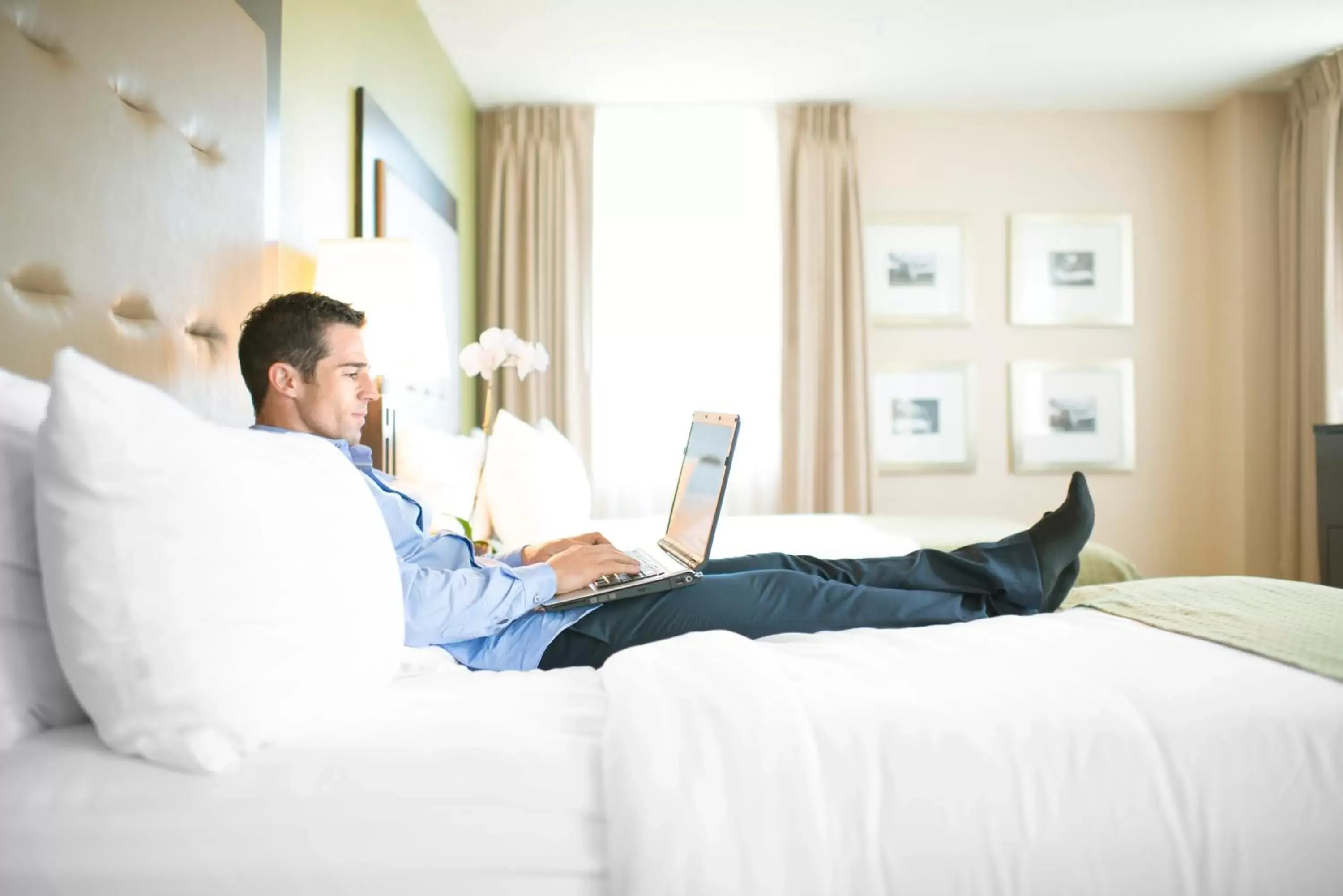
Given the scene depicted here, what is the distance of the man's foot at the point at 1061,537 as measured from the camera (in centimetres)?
168

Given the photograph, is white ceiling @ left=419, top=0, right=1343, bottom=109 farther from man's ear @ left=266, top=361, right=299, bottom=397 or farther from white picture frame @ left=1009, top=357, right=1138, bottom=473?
man's ear @ left=266, top=361, right=299, bottom=397

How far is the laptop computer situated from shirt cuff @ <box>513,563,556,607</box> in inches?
0.7

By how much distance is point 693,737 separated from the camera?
96 centimetres

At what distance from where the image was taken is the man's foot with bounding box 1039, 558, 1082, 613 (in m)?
1.73

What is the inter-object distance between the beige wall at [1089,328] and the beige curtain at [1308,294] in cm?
50

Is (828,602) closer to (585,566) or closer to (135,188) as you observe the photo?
(585,566)

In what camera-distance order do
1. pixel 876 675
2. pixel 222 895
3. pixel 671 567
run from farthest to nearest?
pixel 671 567, pixel 876 675, pixel 222 895

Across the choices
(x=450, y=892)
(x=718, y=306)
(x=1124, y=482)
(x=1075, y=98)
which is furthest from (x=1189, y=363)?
(x=450, y=892)

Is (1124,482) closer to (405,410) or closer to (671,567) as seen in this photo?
(405,410)

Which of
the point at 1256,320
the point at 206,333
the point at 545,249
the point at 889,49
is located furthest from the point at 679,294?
the point at 206,333

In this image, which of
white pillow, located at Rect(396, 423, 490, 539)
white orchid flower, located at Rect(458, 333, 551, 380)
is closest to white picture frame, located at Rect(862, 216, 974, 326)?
white orchid flower, located at Rect(458, 333, 551, 380)

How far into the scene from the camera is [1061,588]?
175cm

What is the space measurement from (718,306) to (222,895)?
4.19m

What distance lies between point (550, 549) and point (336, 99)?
158 centimetres
